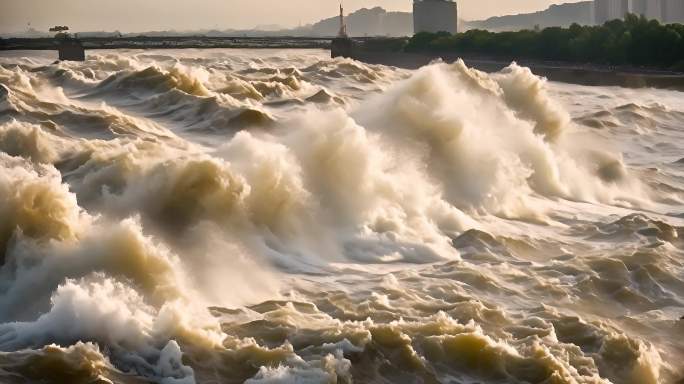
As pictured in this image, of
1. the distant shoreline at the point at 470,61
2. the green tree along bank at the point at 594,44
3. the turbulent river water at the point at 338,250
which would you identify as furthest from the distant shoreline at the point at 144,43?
the turbulent river water at the point at 338,250

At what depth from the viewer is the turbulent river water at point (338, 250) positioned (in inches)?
494

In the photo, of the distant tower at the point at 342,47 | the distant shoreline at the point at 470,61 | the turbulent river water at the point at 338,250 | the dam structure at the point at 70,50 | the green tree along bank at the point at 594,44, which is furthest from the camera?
the distant tower at the point at 342,47

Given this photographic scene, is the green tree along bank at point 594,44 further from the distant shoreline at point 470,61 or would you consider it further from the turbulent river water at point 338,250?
the turbulent river water at point 338,250

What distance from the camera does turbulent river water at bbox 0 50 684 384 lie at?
12.6m

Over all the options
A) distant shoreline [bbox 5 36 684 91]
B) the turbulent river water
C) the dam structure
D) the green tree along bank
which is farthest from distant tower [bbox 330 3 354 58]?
the turbulent river water

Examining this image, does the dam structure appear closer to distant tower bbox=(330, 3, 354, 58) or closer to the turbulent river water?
distant tower bbox=(330, 3, 354, 58)

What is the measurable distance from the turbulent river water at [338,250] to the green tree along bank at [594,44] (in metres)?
52.2

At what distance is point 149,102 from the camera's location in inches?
1438

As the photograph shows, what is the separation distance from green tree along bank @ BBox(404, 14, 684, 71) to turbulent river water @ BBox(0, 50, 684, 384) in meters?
52.2

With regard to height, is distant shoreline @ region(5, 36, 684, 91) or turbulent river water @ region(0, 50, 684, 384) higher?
distant shoreline @ region(5, 36, 684, 91)

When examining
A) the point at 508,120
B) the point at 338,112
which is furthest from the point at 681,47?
the point at 338,112

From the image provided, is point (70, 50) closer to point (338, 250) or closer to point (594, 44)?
point (594, 44)

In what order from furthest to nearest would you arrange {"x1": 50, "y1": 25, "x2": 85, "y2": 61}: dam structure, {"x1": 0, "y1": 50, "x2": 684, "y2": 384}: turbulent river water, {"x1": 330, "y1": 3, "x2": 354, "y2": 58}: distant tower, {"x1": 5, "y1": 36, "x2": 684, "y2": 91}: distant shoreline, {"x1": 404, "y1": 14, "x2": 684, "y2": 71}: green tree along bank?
{"x1": 330, "y1": 3, "x2": 354, "y2": 58}: distant tower
{"x1": 50, "y1": 25, "x2": 85, "y2": 61}: dam structure
{"x1": 404, "y1": 14, "x2": 684, "y2": 71}: green tree along bank
{"x1": 5, "y1": 36, "x2": 684, "y2": 91}: distant shoreline
{"x1": 0, "y1": 50, "x2": 684, "y2": 384}: turbulent river water

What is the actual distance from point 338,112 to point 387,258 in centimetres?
608
